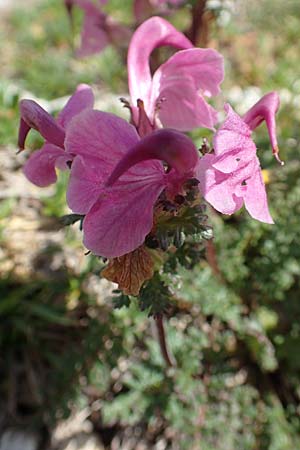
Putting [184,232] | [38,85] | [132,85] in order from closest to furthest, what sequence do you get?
1. [184,232]
2. [132,85]
3. [38,85]

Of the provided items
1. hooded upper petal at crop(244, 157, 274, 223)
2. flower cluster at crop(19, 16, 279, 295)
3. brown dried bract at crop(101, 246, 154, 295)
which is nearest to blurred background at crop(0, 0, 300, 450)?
brown dried bract at crop(101, 246, 154, 295)

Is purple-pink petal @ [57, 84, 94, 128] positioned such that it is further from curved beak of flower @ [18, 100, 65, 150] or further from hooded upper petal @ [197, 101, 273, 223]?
hooded upper petal @ [197, 101, 273, 223]

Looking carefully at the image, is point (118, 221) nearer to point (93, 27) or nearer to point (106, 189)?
point (106, 189)

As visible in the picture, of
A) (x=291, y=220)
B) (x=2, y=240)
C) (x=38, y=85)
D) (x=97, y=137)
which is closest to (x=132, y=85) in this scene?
(x=97, y=137)

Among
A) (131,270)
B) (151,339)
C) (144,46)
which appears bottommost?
(151,339)

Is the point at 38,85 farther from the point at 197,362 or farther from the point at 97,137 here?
the point at 97,137

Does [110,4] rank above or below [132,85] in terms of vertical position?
below

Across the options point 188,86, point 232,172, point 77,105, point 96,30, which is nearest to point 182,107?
point 188,86
